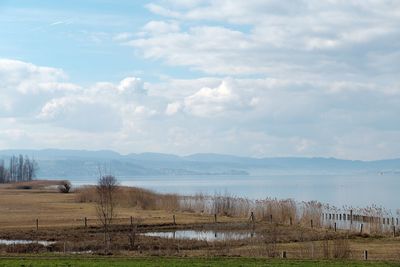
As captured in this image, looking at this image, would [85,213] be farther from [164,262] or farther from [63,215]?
[164,262]

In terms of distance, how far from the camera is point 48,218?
59125 millimetres

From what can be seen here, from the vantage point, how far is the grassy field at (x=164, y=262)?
24656mm

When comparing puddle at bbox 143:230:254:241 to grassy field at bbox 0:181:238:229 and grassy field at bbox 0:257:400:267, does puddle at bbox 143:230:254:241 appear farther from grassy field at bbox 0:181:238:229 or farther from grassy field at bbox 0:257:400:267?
grassy field at bbox 0:257:400:267

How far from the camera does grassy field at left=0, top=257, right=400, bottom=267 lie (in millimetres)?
24656

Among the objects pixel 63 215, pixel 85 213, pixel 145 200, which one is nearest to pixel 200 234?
pixel 63 215

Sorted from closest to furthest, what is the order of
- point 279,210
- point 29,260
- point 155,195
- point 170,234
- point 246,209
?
1. point 29,260
2. point 170,234
3. point 279,210
4. point 246,209
5. point 155,195

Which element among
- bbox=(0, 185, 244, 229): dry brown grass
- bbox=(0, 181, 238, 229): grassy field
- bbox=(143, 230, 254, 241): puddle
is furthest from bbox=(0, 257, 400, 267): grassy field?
bbox=(0, 181, 238, 229): grassy field

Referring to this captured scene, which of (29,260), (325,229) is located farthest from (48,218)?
(29,260)

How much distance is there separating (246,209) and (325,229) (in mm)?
12987

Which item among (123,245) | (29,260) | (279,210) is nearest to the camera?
(29,260)

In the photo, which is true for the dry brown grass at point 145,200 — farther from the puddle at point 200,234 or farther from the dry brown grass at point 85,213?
the puddle at point 200,234

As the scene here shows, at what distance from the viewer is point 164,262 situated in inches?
1018

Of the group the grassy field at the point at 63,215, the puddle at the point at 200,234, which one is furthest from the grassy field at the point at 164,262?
the grassy field at the point at 63,215

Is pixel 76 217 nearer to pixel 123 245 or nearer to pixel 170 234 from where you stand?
pixel 170 234
